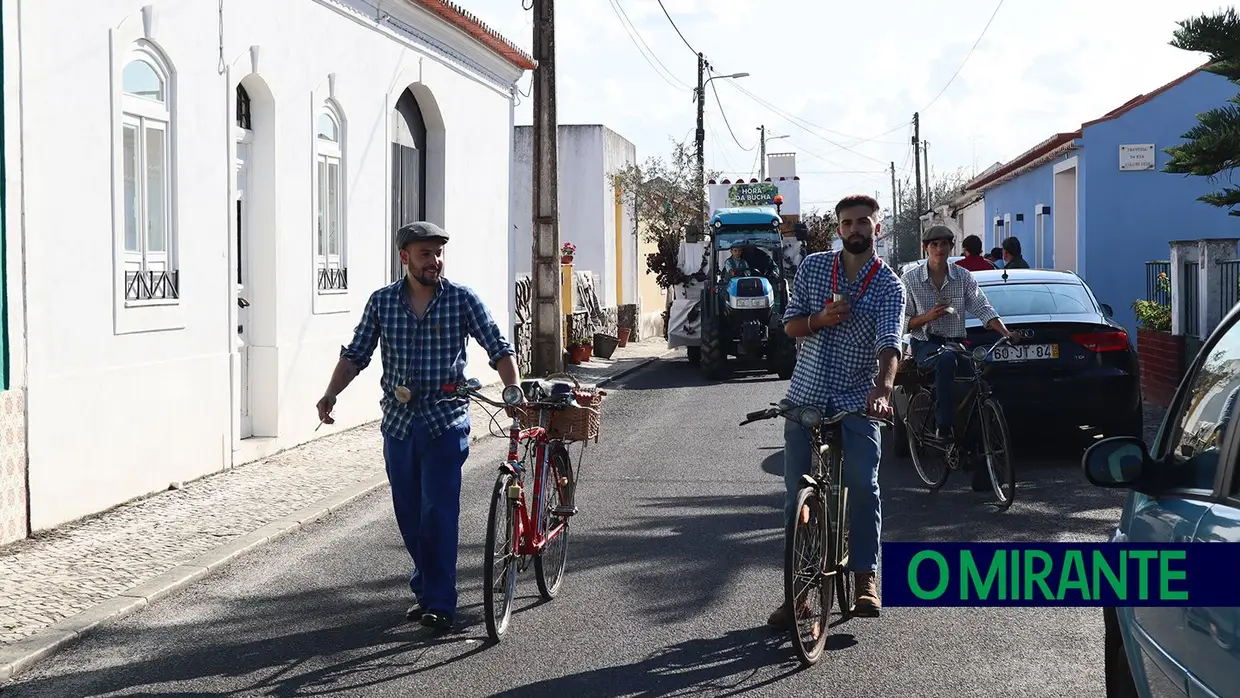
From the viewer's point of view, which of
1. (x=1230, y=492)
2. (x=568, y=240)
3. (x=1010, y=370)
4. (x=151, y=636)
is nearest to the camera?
(x=1230, y=492)

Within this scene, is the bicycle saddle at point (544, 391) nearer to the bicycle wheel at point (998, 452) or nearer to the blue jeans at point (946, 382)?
the bicycle wheel at point (998, 452)

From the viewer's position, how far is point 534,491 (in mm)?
6676

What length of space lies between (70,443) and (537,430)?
4.03 m

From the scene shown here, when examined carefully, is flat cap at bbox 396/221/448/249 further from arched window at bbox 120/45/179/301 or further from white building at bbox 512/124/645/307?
white building at bbox 512/124/645/307

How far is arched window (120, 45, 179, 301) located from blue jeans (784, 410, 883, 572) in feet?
19.3

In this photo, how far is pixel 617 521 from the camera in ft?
30.2

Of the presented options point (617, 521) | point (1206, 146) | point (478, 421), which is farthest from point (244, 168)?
point (1206, 146)

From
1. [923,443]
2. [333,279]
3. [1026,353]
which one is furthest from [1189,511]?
[333,279]

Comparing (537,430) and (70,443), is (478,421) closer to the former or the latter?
(70,443)

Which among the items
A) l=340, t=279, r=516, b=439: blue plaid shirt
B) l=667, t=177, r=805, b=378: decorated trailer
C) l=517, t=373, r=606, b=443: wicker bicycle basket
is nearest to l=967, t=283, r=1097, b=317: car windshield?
l=517, t=373, r=606, b=443: wicker bicycle basket

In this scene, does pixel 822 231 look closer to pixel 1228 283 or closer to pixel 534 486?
pixel 1228 283

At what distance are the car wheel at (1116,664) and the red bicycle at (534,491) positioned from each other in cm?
272

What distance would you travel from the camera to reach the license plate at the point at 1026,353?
11102 mm

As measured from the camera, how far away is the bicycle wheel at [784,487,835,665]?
18.5 feet
